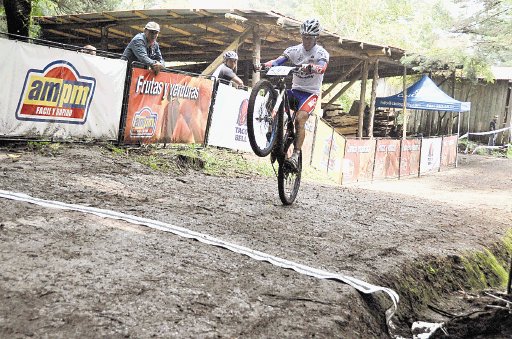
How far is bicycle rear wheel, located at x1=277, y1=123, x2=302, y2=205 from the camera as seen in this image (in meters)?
6.28

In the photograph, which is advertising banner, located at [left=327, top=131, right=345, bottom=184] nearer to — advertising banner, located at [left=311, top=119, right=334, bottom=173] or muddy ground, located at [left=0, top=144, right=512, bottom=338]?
advertising banner, located at [left=311, top=119, right=334, bottom=173]

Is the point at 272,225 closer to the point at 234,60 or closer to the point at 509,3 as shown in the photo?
the point at 234,60

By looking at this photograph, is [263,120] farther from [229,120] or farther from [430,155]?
[430,155]

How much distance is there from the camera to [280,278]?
3.55 metres

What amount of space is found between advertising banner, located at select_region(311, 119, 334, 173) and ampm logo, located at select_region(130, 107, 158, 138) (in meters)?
5.90

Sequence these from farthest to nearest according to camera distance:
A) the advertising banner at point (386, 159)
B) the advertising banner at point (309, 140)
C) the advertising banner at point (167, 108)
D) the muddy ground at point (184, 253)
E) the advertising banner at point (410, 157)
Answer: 1. the advertising banner at point (410, 157)
2. the advertising banner at point (386, 159)
3. the advertising banner at point (309, 140)
4. the advertising banner at point (167, 108)
5. the muddy ground at point (184, 253)

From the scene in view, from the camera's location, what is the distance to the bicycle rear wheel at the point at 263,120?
18.4ft

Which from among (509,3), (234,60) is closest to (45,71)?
(234,60)

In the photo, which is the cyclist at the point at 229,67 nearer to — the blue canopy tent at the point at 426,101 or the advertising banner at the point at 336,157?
the advertising banner at the point at 336,157

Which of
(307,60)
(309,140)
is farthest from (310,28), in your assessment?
(309,140)

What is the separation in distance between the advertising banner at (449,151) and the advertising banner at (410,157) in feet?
9.17

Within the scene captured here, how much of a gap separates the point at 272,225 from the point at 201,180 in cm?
265

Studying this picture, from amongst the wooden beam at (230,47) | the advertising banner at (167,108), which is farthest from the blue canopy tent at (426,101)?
the advertising banner at (167,108)

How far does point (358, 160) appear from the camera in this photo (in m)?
15.2
